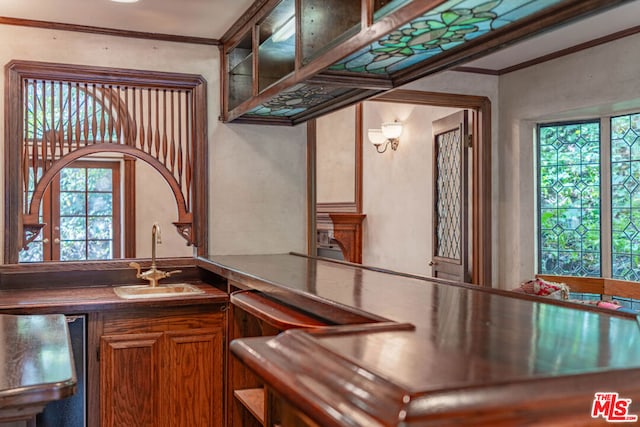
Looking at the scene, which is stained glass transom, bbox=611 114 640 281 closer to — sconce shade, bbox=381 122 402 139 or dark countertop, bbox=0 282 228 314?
sconce shade, bbox=381 122 402 139

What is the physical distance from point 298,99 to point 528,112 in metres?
2.37

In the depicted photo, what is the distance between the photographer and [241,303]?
207cm

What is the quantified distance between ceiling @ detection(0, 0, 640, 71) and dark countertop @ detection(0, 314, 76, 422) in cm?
190

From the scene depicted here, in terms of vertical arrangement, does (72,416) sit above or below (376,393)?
below

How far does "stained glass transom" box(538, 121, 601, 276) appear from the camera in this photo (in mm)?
4547

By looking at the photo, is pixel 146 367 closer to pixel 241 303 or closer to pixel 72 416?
pixel 72 416

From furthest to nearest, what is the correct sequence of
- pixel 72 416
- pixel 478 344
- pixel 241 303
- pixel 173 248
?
pixel 173 248 → pixel 72 416 → pixel 241 303 → pixel 478 344

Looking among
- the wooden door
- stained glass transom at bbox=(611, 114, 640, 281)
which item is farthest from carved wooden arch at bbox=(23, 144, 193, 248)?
stained glass transom at bbox=(611, 114, 640, 281)

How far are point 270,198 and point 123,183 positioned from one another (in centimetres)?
351

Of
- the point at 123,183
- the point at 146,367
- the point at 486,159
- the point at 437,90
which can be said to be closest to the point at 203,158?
the point at 146,367

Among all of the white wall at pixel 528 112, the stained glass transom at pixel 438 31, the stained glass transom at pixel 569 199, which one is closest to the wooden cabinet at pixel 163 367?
the stained glass transom at pixel 438 31

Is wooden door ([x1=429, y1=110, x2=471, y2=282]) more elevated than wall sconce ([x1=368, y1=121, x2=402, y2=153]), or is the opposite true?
wall sconce ([x1=368, y1=121, x2=402, y2=153])

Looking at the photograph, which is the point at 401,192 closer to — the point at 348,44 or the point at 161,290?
the point at 161,290

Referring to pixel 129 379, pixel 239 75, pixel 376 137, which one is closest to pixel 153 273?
pixel 129 379
